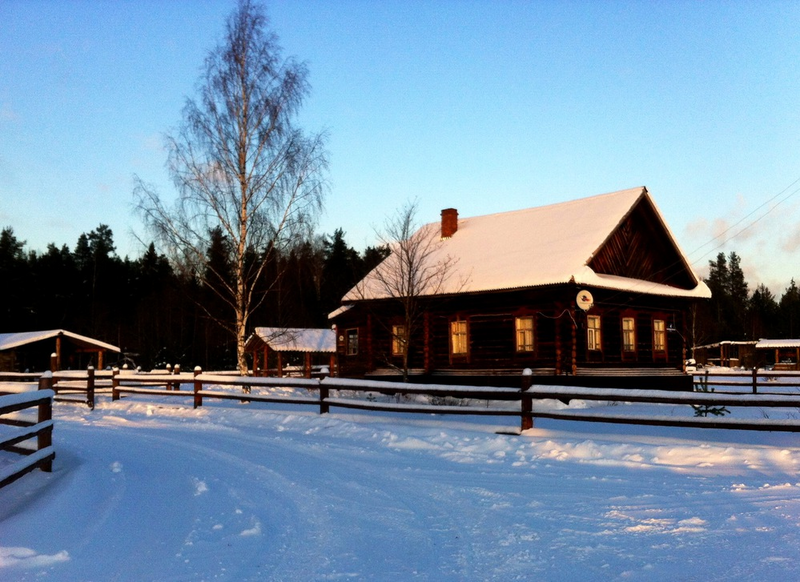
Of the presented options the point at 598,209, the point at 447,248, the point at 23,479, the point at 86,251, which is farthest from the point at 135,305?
the point at 23,479

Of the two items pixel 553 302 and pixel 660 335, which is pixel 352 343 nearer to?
pixel 553 302

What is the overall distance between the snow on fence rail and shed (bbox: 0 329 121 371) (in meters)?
26.1

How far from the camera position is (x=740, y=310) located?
91.8m

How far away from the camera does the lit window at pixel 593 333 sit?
23.3m

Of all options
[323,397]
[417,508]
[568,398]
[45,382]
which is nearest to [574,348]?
[323,397]

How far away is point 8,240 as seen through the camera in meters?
67.2

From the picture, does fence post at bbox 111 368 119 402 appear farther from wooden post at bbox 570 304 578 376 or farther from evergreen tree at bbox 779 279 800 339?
evergreen tree at bbox 779 279 800 339

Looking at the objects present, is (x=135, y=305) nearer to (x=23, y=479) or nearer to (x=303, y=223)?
(x=303, y=223)

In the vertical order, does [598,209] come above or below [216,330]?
above

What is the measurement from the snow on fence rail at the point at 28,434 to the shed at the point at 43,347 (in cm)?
2611

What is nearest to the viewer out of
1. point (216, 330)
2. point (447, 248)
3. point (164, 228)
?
point (164, 228)

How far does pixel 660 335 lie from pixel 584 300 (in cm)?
713

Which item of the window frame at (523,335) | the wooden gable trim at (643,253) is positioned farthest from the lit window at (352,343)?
the wooden gable trim at (643,253)

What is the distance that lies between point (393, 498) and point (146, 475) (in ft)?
11.7
